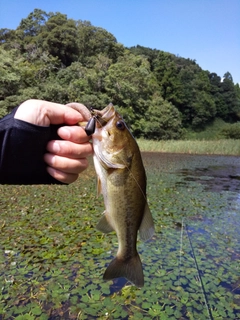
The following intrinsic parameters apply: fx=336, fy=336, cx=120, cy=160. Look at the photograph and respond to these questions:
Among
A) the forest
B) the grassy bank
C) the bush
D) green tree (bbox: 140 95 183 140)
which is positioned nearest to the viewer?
the grassy bank

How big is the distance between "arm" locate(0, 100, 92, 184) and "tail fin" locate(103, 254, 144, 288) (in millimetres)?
527

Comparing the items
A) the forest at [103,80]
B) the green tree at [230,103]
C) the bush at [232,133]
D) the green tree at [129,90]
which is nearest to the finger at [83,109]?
the forest at [103,80]

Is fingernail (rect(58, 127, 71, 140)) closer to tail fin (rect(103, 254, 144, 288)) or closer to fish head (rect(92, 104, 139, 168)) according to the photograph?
fish head (rect(92, 104, 139, 168))

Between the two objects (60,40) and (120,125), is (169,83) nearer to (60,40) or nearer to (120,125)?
(60,40)

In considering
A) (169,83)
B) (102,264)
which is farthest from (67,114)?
(169,83)

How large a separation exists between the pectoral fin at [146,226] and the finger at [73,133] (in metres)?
0.47

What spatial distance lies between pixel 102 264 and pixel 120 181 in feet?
10.1

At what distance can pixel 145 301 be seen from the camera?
3635 millimetres

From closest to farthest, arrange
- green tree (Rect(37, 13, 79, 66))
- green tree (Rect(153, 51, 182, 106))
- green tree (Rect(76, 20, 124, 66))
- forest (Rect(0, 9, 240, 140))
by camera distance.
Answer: forest (Rect(0, 9, 240, 140)) < green tree (Rect(37, 13, 79, 66)) < green tree (Rect(76, 20, 124, 66)) < green tree (Rect(153, 51, 182, 106))

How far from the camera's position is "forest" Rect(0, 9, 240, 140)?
30297mm

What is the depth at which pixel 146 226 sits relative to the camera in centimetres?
171

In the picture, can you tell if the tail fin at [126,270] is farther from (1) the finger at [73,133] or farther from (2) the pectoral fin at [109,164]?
(1) the finger at [73,133]

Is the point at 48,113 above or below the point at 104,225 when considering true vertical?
above

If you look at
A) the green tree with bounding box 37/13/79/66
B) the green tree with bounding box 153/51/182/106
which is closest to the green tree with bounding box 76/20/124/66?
the green tree with bounding box 37/13/79/66
